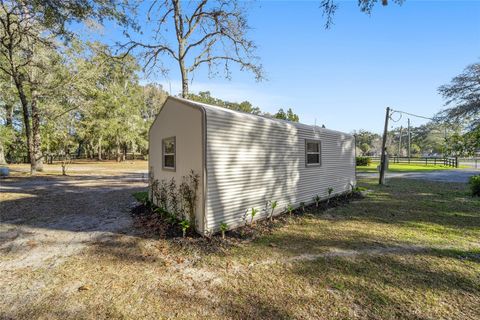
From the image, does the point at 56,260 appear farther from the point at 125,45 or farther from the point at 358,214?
the point at 125,45

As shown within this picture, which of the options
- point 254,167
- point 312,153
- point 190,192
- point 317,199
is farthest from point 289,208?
point 190,192

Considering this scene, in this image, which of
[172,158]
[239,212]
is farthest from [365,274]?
[172,158]

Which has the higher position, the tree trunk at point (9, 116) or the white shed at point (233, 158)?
the tree trunk at point (9, 116)

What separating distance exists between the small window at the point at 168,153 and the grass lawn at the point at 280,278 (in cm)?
193

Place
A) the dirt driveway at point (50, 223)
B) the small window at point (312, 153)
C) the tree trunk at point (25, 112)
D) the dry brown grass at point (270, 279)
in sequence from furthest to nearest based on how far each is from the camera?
the tree trunk at point (25, 112), the small window at point (312, 153), the dirt driveway at point (50, 223), the dry brown grass at point (270, 279)

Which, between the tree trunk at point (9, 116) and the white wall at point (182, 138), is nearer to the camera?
the white wall at point (182, 138)

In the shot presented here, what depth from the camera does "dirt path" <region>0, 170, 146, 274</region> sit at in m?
4.16

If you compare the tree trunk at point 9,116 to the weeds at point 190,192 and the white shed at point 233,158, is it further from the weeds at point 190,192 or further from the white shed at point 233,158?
the weeds at point 190,192

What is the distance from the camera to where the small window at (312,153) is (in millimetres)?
7566

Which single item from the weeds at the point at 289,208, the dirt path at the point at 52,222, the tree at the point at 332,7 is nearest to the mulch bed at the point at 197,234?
the weeds at the point at 289,208

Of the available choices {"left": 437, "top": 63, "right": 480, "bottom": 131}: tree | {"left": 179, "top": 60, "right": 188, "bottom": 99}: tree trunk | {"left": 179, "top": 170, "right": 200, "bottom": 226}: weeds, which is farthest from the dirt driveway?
{"left": 437, "top": 63, "right": 480, "bottom": 131}: tree

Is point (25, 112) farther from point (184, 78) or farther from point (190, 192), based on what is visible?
point (190, 192)

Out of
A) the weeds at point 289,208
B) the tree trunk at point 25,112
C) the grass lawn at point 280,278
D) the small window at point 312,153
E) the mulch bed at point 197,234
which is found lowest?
the grass lawn at point 280,278

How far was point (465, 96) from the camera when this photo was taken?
20438 millimetres
